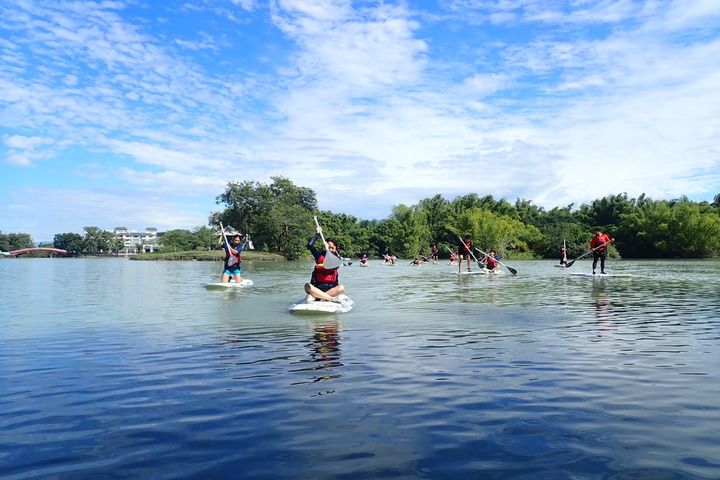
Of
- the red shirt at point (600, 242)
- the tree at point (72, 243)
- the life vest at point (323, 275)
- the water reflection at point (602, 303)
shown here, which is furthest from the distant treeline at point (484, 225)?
the tree at point (72, 243)

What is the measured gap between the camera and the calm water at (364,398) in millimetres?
4793

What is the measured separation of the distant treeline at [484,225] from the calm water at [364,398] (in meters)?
61.4

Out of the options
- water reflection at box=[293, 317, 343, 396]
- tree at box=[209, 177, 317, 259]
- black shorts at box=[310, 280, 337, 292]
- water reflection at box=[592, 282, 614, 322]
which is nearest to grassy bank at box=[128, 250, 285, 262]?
tree at box=[209, 177, 317, 259]

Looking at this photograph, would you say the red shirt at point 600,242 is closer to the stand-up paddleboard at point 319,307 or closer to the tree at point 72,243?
the stand-up paddleboard at point 319,307

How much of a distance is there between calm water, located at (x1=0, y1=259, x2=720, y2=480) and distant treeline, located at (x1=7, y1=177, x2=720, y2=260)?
61.4m

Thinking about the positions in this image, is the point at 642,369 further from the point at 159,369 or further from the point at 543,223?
the point at 543,223

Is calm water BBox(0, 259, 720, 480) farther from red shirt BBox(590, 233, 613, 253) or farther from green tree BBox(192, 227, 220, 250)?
green tree BBox(192, 227, 220, 250)

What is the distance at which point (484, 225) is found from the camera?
8694 cm

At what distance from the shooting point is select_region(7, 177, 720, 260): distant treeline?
80.4 metres

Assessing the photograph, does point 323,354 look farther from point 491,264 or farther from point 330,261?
point 491,264

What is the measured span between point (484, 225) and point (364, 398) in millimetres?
82477

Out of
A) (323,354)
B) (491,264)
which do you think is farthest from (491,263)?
(323,354)

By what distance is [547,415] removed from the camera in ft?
19.5

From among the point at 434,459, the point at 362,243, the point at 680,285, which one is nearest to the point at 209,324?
the point at 434,459
